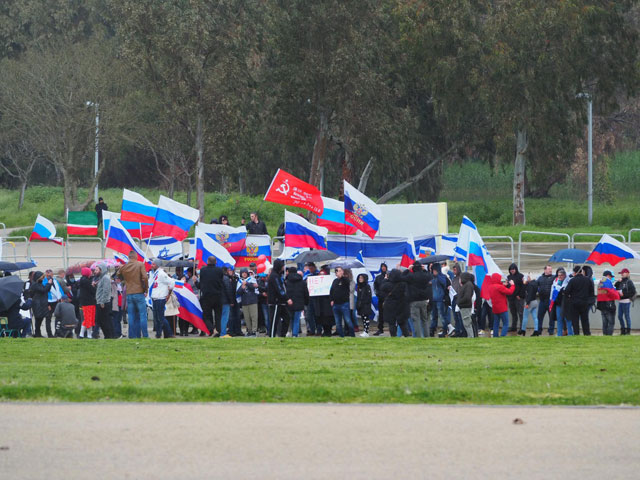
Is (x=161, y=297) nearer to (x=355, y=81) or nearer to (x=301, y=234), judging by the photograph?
(x=301, y=234)

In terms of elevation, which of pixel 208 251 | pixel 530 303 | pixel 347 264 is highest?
pixel 208 251

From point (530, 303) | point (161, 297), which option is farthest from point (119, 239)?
point (530, 303)

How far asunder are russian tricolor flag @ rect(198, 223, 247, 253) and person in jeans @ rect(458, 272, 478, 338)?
→ 5.22 meters

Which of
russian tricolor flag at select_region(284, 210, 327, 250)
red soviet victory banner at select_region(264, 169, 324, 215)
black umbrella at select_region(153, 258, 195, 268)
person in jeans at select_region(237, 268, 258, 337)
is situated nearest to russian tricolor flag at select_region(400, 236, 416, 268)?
russian tricolor flag at select_region(284, 210, 327, 250)

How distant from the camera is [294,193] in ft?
69.2

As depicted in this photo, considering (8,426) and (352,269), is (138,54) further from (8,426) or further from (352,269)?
(8,426)

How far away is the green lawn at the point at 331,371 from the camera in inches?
405

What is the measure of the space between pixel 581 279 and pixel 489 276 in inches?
68.4

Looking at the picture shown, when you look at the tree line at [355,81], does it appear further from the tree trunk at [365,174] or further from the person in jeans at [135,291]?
the person in jeans at [135,291]

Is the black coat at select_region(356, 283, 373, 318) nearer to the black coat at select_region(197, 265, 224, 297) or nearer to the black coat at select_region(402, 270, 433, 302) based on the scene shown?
the black coat at select_region(402, 270, 433, 302)

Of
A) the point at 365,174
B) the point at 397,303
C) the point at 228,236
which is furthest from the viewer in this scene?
the point at 365,174

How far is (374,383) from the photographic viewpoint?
430 inches

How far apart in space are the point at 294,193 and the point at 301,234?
33.7 inches

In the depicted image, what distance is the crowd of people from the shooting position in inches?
743
